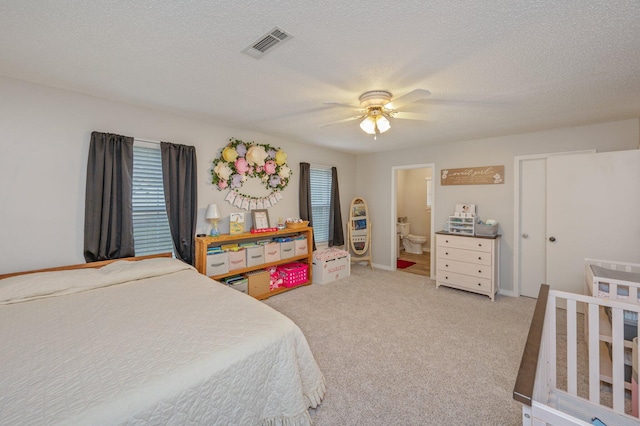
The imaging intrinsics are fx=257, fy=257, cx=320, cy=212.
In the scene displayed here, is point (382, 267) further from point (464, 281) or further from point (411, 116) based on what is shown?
point (411, 116)

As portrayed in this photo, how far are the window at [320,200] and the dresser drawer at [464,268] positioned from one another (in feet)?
6.81

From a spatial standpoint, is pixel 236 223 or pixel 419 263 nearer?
pixel 236 223

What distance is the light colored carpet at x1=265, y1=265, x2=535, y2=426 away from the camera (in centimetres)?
170

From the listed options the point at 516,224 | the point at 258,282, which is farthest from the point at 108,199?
the point at 516,224

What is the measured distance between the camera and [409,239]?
657cm

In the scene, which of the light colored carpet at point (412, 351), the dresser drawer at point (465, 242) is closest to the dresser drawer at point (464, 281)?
the light colored carpet at point (412, 351)

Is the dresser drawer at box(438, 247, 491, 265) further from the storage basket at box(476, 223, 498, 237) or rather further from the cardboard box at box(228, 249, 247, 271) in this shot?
the cardboard box at box(228, 249, 247, 271)

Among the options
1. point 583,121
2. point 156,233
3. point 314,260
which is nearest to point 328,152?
point 314,260

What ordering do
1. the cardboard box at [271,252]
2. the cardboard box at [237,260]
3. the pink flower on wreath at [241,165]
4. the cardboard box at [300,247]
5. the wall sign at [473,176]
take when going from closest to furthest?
the cardboard box at [237,260]
the pink flower on wreath at [241,165]
the cardboard box at [271,252]
the wall sign at [473,176]
the cardboard box at [300,247]

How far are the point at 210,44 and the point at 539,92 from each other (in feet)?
8.92

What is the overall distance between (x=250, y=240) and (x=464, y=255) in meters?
3.16

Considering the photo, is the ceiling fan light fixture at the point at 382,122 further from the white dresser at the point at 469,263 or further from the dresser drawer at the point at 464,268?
the dresser drawer at the point at 464,268

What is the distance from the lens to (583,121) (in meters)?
3.08

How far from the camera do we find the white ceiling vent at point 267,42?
1515 millimetres
